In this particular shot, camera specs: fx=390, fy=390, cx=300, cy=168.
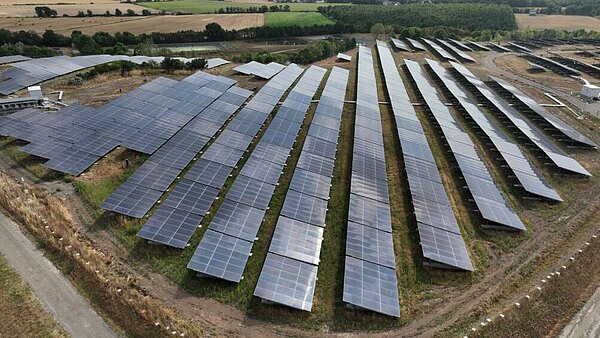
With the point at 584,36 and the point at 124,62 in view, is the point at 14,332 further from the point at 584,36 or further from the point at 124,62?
the point at 584,36

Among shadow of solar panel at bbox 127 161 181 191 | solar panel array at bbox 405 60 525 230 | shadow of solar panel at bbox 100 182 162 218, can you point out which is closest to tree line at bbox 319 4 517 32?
solar panel array at bbox 405 60 525 230

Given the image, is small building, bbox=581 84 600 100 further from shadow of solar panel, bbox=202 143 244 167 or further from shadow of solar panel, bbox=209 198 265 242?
shadow of solar panel, bbox=209 198 265 242

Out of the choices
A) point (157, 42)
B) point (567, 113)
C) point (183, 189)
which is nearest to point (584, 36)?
point (567, 113)

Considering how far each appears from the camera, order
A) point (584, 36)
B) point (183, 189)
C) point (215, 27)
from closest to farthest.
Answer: point (183, 189)
point (215, 27)
point (584, 36)

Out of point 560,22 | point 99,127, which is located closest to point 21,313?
point 99,127

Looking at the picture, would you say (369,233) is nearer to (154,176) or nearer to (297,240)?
(297,240)
